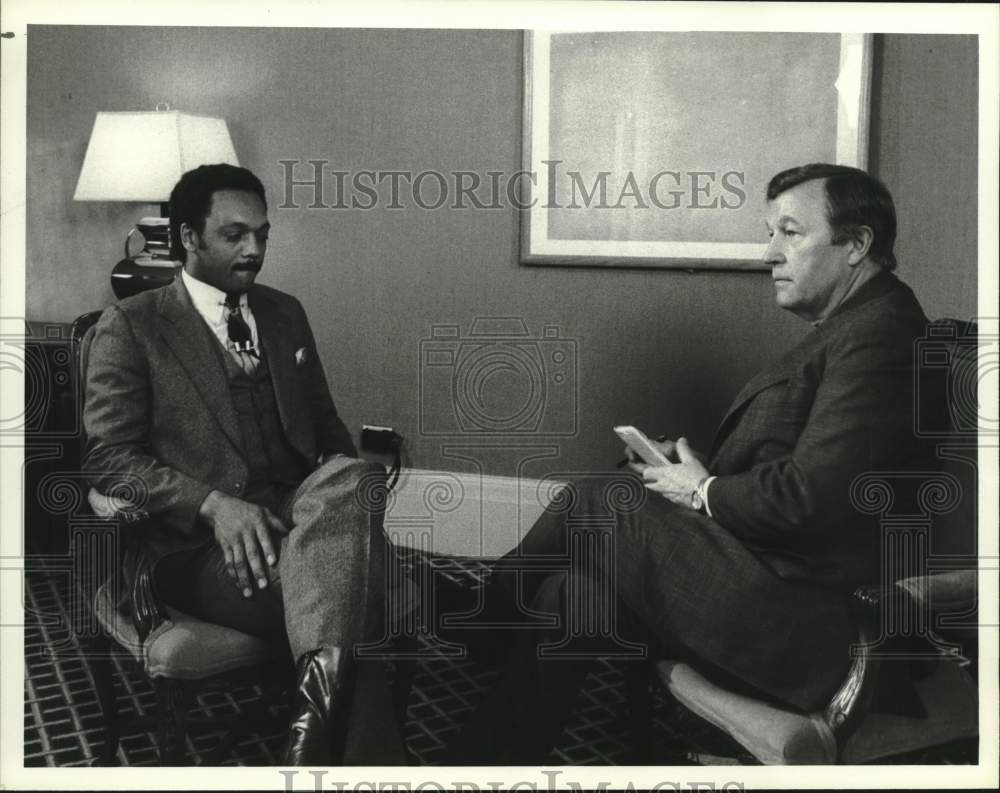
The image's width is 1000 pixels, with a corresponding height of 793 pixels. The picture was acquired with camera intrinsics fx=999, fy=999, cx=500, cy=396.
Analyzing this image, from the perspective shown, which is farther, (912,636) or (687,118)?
(687,118)

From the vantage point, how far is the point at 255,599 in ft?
6.01

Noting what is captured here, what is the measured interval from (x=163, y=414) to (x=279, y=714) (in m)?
0.67

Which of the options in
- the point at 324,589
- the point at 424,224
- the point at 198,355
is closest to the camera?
the point at 324,589

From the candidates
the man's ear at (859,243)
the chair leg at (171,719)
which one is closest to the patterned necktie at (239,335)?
the chair leg at (171,719)

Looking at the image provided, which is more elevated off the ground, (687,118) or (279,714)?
(687,118)

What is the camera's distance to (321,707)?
69.8 inches

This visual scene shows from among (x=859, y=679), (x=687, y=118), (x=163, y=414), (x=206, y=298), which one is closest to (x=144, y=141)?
(x=206, y=298)

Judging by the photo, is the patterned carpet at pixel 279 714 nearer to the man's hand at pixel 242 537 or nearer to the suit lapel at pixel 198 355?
the man's hand at pixel 242 537

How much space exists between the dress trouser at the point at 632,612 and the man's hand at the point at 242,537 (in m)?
0.44

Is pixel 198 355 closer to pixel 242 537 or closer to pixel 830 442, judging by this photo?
pixel 242 537

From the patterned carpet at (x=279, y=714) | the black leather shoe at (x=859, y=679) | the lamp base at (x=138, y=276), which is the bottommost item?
the patterned carpet at (x=279, y=714)

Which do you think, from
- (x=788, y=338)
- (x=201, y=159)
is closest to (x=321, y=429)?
(x=201, y=159)

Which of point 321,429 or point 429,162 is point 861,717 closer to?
point 321,429

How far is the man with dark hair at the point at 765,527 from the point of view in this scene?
67.9 inches
